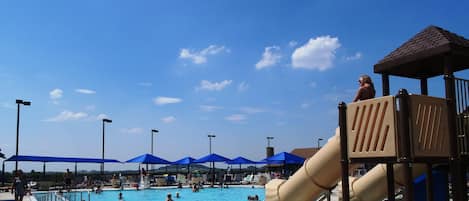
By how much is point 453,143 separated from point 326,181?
113 inches

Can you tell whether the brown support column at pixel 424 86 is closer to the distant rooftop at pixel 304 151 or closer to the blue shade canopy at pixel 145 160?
the blue shade canopy at pixel 145 160

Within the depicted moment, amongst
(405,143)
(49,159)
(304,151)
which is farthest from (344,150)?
(304,151)

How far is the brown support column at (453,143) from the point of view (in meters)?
6.99

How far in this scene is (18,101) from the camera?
3203 cm

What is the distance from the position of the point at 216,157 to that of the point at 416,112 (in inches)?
1132

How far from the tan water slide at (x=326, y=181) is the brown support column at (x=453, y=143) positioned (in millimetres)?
1912

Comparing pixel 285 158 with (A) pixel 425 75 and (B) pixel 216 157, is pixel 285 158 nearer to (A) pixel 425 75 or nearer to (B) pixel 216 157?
(B) pixel 216 157

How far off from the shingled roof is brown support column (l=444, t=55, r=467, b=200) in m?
0.20

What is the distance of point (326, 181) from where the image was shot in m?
9.42

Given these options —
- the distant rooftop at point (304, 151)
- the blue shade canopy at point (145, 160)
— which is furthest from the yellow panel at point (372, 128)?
the distant rooftop at point (304, 151)

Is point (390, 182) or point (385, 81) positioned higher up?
point (385, 81)

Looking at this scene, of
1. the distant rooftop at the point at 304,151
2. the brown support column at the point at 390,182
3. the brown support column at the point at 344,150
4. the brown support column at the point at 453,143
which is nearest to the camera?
the brown support column at the point at 453,143

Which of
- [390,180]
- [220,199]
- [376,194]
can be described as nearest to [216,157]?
[220,199]

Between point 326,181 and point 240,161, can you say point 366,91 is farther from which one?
point 240,161
